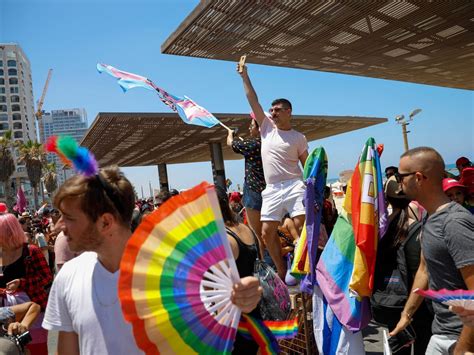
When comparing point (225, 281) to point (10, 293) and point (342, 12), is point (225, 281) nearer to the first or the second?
point (10, 293)

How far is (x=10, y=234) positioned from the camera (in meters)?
3.32

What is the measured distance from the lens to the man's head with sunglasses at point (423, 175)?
7.66ft

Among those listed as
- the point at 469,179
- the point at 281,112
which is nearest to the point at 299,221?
the point at 281,112

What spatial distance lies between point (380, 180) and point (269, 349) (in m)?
1.49

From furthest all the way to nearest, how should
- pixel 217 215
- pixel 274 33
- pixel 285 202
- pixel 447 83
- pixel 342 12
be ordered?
pixel 447 83
pixel 274 33
pixel 342 12
pixel 285 202
pixel 217 215

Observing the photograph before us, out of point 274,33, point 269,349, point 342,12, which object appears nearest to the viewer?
point 269,349

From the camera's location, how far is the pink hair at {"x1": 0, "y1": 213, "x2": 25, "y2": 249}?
10.8 ft

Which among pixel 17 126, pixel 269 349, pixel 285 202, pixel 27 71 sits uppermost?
pixel 27 71

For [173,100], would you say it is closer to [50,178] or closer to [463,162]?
[463,162]

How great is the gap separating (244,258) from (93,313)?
0.86m

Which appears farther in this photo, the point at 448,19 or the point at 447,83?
the point at 447,83

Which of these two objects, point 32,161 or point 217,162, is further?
point 32,161

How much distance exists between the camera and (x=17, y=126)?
118 metres

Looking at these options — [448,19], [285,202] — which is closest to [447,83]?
[448,19]
